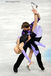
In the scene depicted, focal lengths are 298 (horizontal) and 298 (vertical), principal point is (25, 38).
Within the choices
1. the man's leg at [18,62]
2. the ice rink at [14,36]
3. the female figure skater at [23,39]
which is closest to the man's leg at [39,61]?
the ice rink at [14,36]

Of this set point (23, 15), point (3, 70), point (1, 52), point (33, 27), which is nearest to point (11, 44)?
point (1, 52)

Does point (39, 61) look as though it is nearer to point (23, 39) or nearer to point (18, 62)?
point (18, 62)

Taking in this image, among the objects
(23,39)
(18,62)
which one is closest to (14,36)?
(18,62)

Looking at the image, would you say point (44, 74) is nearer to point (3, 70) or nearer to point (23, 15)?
point (3, 70)

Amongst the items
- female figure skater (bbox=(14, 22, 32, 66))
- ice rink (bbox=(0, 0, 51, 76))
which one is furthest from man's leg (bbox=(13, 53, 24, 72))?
female figure skater (bbox=(14, 22, 32, 66))

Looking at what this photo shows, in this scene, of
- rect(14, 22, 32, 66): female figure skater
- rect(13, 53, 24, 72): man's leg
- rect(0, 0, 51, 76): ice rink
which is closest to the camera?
rect(14, 22, 32, 66): female figure skater

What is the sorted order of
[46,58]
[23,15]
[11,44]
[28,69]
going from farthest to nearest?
1. [23,15]
2. [11,44]
3. [46,58]
4. [28,69]

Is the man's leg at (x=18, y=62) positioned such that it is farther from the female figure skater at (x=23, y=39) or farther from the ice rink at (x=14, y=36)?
the female figure skater at (x=23, y=39)

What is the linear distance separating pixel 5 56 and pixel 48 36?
3.12 metres

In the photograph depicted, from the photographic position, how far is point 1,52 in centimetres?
1008

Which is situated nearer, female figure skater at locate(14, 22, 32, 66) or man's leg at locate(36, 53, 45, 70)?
female figure skater at locate(14, 22, 32, 66)

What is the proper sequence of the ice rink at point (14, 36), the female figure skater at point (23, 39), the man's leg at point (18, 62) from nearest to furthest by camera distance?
1. the female figure skater at point (23, 39)
2. the man's leg at point (18, 62)
3. the ice rink at point (14, 36)

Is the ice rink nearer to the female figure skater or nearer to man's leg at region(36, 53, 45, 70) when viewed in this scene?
man's leg at region(36, 53, 45, 70)

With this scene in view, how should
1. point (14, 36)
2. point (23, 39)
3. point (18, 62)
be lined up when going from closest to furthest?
1. point (23, 39)
2. point (18, 62)
3. point (14, 36)
